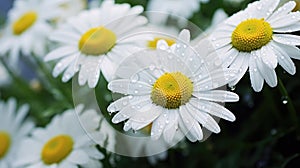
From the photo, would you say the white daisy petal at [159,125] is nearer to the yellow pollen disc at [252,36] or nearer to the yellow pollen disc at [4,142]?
the yellow pollen disc at [252,36]

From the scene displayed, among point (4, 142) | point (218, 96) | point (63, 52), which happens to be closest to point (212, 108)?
point (218, 96)

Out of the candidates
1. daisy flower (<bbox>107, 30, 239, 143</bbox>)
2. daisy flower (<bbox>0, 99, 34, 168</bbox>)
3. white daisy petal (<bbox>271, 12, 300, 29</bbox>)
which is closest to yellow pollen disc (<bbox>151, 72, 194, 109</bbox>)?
daisy flower (<bbox>107, 30, 239, 143</bbox>)

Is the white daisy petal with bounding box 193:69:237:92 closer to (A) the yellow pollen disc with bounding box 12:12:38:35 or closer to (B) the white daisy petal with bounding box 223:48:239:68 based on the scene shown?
(B) the white daisy petal with bounding box 223:48:239:68

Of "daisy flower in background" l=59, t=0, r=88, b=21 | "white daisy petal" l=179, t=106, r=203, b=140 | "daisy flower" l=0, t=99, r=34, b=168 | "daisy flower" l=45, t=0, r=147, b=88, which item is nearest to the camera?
"white daisy petal" l=179, t=106, r=203, b=140

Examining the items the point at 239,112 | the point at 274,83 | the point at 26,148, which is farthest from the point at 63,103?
the point at 274,83

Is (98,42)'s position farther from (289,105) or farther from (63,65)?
(289,105)

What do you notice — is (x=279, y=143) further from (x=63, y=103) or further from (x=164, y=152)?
(x=63, y=103)
